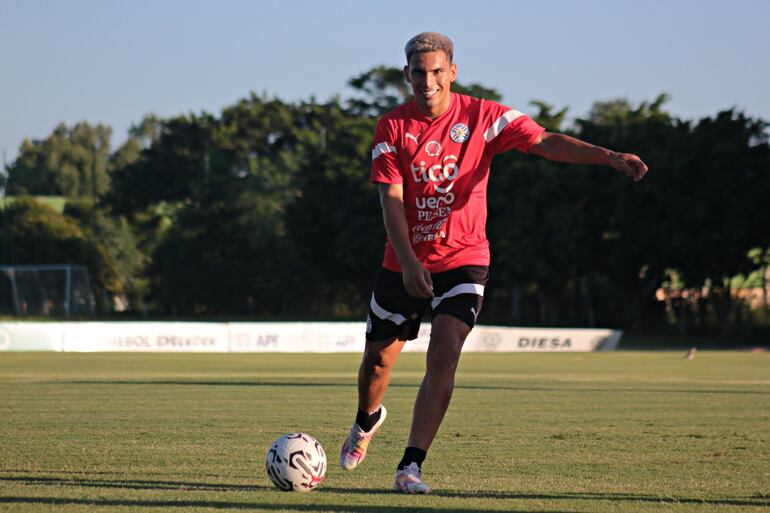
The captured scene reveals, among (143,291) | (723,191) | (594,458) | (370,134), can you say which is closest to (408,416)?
(594,458)

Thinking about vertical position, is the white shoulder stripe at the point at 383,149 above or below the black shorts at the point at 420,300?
above

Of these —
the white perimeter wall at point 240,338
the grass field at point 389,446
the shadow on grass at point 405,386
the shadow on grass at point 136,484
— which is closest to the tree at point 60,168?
the white perimeter wall at point 240,338

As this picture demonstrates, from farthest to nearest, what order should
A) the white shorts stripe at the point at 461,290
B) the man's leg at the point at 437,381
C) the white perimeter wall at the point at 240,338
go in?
1. the white perimeter wall at the point at 240,338
2. the white shorts stripe at the point at 461,290
3. the man's leg at the point at 437,381

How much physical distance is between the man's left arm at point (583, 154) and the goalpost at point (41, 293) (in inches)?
2138

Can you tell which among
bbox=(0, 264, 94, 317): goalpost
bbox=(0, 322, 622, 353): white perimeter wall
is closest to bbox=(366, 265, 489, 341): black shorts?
bbox=(0, 322, 622, 353): white perimeter wall

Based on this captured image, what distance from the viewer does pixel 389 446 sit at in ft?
32.9

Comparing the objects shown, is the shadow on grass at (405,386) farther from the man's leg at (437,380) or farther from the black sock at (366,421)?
the man's leg at (437,380)

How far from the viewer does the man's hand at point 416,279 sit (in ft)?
23.1

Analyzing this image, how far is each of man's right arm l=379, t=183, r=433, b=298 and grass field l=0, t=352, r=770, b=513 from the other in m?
1.11

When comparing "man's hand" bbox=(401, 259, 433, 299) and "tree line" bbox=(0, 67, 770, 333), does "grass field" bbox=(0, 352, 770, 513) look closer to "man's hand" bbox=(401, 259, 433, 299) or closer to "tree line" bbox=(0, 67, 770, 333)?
"man's hand" bbox=(401, 259, 433, 299)

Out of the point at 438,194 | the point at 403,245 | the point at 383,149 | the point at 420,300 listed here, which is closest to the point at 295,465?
the point at 420,300

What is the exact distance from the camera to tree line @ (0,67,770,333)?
176 ft

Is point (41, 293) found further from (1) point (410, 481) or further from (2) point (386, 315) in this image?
(1) point (410, 481)

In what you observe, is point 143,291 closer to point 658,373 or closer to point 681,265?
point 681,265
